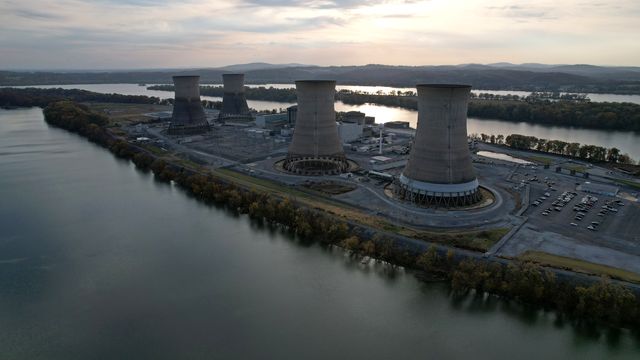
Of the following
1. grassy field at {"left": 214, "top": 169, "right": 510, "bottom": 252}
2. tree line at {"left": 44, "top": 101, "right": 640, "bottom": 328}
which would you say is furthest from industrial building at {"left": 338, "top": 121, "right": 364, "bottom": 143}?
tree line at {"left": 44, "top": 101, "right": 640, "bottom": 328}

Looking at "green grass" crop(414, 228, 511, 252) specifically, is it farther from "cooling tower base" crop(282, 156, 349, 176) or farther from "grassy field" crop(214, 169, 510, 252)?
"cooling tower base" crop(282, 156, 349, 176)

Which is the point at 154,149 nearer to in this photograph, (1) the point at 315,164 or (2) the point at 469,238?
(1) the point at 315,164

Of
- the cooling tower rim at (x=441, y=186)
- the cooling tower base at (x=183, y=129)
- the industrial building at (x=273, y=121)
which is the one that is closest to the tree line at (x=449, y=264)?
the cooling tower rim at (x=441, y=186)

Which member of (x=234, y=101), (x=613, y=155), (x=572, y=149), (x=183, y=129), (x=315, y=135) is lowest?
(x=613, y=155)

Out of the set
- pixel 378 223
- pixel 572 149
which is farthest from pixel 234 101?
pixel 378 223

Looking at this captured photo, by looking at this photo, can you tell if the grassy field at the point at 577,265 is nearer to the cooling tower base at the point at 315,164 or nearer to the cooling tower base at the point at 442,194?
the cooling tower base at the point at 442,194

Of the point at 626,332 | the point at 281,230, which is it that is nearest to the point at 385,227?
the point at 281,230
